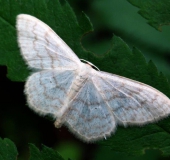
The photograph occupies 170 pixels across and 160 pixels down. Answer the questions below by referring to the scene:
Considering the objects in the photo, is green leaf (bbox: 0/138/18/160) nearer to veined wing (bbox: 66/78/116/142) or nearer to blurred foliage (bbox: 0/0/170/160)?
blurred foliage (bbox: 0/0/170/160)

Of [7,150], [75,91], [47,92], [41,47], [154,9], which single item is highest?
[154,9]

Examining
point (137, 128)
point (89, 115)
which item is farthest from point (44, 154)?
point (137, 128)

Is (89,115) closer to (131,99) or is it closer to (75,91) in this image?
(75,91)

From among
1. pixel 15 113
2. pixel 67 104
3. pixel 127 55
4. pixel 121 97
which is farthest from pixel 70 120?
pixel 15 113

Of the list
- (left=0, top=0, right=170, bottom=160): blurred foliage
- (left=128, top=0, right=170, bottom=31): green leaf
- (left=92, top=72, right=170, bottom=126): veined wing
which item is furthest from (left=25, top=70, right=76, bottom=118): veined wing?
(left=128, top=0, right=170, bottom=31): green leaf

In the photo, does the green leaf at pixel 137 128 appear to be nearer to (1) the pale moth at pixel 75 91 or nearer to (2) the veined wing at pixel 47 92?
(1) the pale moth at pixel 75 91

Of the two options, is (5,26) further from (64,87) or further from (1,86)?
(1,86)
